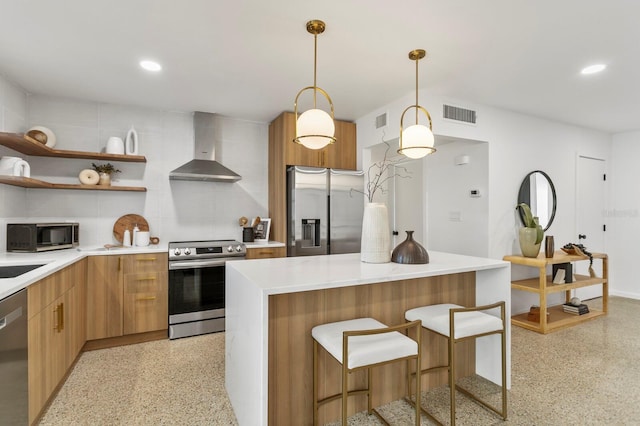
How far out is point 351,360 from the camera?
59.4 inches

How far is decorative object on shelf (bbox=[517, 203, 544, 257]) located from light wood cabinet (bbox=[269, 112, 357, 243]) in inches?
82.9

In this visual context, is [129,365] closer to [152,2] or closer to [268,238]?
[268,238]

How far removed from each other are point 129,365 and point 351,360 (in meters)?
2.22

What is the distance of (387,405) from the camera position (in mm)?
2129

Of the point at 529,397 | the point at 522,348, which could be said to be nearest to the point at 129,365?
the point at 529,397

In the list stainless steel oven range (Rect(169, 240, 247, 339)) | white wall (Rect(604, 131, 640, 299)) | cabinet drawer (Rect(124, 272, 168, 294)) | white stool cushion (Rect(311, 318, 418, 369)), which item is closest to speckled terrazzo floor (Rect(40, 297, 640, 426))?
stainless steel oven range (Rect(169, 240, 247, 339))

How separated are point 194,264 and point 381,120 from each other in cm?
262

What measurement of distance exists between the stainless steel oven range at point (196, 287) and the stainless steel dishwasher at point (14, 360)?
1.57 metres

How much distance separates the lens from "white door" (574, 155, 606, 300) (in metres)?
4.68

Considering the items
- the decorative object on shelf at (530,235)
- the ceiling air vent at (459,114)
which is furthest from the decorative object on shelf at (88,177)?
the decorative object on shelf at (530,235)

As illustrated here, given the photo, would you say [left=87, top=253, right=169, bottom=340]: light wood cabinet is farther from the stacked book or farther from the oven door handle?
the stacked book

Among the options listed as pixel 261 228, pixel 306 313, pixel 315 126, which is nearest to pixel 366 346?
pixel 306 313

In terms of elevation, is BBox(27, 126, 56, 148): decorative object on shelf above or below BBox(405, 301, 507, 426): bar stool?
above

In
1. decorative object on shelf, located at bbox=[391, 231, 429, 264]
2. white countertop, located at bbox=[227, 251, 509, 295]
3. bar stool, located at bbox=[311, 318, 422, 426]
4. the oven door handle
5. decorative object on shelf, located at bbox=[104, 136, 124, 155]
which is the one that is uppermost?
decorative object on shelf, located at bbox=[104, 136, 124, 155]
